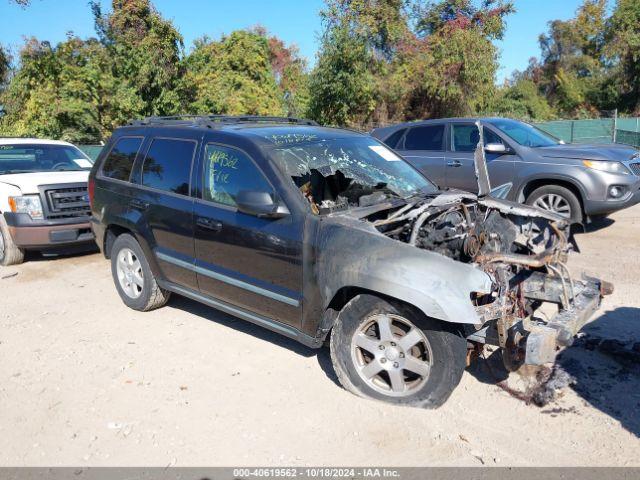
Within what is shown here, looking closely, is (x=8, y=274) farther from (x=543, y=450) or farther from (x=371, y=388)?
(x=543, y=450)

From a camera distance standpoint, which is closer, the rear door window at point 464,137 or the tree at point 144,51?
the rear door window at point 464,137

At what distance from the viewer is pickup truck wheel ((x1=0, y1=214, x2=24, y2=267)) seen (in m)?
7.48

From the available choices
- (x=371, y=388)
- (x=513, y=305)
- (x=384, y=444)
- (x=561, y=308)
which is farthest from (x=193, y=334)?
(x=561, y=308)

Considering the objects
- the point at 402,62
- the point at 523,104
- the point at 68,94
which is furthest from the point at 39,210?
the point at 523,104

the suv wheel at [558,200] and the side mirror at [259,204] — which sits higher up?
the side mirror at [259,204]

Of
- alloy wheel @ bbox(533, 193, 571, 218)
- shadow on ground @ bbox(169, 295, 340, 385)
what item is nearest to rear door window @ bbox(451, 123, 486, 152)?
alloy wheel @ bbox(533, 193, 571, 218)

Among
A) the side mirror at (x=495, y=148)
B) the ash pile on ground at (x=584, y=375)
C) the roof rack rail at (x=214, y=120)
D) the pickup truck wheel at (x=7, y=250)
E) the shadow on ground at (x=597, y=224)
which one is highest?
the roof rack rail at (x=214, y=120)

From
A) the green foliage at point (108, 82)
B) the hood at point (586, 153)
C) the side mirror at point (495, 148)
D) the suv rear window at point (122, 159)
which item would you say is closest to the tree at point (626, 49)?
the green foliage at point (108, 82)

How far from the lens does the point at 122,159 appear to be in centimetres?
553

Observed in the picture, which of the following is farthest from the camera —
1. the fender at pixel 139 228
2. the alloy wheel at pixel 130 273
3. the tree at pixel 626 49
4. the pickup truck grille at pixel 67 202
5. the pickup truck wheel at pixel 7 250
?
the tree at pixel 626 49

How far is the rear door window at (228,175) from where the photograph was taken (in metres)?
4.17

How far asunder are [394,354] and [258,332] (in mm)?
1782

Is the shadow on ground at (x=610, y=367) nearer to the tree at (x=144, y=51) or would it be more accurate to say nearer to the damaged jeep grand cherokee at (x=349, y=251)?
the damaged jeep grand cherokee at (x=349, y=251)

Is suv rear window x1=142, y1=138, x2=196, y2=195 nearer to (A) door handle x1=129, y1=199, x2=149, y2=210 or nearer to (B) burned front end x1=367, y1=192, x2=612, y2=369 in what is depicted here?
(A) door handle x1=129, y1=199, x2=149, y2=210
